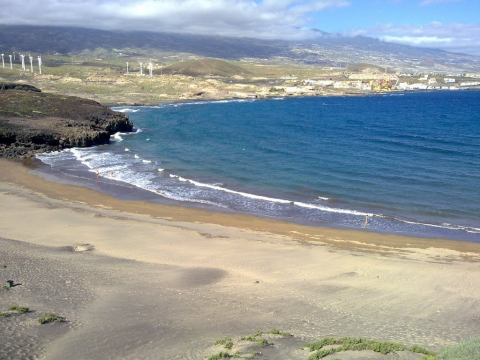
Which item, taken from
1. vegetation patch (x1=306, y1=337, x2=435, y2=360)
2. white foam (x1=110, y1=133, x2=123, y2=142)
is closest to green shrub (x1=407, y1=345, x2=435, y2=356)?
vegetation patch (x1=306, y1=337, x2=435, y2=360)

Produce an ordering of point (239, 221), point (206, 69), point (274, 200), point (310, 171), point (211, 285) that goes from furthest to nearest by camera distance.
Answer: point (206, 69) → point (310, 171) → point (274, 200) → point (239, 221) → point (211, 285)

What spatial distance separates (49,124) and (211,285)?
40.1 meters

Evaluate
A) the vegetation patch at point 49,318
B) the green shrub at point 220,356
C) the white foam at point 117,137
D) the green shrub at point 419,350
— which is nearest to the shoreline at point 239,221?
the green shrub at point 419,350

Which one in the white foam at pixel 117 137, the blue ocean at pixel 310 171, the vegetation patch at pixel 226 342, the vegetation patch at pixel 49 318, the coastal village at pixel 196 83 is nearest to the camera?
the vegetation patch at pixel 226 342

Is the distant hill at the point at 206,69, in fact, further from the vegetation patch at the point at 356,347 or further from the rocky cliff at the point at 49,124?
the vegetation patch at the point at 356,347

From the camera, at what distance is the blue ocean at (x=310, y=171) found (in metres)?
24.5

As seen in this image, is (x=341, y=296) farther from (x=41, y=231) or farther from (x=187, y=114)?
(x=187, y=114)

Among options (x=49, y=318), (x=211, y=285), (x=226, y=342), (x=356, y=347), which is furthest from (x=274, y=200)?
(x=356, y=347)

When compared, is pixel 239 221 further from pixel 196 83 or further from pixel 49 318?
pixel 196 83

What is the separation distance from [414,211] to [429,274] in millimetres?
9191

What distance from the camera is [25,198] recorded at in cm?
2634

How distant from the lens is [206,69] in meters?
160

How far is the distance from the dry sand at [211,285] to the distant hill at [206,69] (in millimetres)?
137890

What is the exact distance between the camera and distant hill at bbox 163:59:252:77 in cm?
15650
